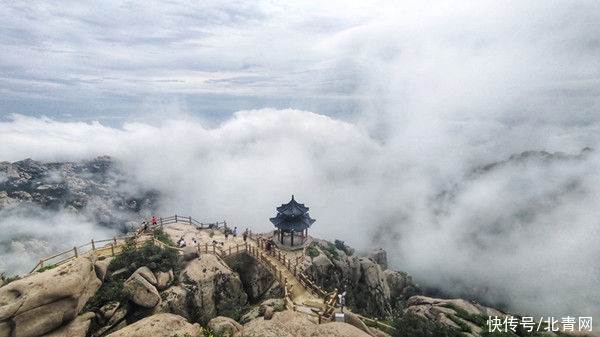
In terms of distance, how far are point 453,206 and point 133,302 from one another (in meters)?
214

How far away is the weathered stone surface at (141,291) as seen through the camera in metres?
23.7

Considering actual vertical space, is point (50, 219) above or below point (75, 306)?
below

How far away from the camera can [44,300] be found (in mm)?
19141

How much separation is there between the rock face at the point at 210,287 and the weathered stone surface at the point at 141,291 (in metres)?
3.15

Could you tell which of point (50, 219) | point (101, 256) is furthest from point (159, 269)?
point (50, 219)

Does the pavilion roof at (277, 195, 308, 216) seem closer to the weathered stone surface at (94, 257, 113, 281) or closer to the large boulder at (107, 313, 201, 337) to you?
the large boulder at (107, 313, 201, 337)

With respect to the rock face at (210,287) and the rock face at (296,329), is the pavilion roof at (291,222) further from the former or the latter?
the rock face at (296,329)

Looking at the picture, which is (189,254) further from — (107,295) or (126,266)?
(107,295)

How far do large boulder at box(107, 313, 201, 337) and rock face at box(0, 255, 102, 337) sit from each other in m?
4.85

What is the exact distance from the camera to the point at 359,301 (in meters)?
37.0

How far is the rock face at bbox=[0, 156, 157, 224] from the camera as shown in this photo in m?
126

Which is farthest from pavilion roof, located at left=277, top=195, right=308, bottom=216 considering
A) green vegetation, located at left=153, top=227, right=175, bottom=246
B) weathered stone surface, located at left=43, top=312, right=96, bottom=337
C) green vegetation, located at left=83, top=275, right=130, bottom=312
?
weathered stone surface, located at left=43, top=312, right=96, bottom=337

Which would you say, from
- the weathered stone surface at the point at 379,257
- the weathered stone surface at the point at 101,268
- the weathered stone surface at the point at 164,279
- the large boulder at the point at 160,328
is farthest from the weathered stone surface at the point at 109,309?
the weathered stone surface at the point at 379,257

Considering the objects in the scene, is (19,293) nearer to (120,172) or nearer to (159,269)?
(159,269)
